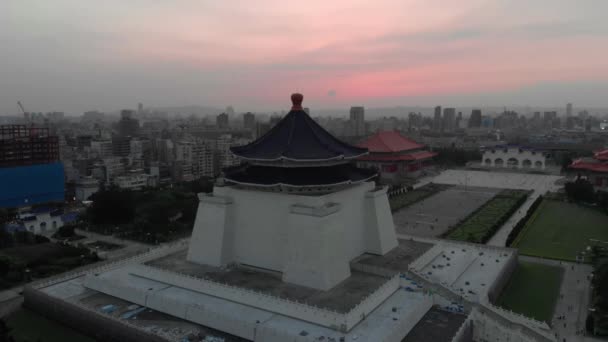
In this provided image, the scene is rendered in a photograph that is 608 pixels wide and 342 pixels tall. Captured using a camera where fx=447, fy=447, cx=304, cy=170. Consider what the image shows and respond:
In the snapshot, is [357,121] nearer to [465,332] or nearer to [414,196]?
Answer: [414,196]

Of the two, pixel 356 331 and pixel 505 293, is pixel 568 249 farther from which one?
pixel 356 331

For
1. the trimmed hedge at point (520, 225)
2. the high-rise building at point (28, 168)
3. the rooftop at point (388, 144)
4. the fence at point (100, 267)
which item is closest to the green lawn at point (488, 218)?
the trimmed hedge at point (520, 225)

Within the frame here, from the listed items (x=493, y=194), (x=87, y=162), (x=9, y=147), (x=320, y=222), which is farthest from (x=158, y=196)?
(x=493, y=194)

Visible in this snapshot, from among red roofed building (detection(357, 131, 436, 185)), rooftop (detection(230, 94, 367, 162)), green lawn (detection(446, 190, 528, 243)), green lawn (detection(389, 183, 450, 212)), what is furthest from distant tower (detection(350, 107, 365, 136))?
rooftop (detection(230, 94, 367, 162))

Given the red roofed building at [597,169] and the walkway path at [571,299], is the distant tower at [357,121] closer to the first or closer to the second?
the red roofed building at [597,169]

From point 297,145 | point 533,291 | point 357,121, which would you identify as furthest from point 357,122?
point 297,145

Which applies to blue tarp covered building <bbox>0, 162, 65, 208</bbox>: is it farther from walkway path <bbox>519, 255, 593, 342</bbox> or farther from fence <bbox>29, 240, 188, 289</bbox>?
walkway path <bbox>519, 255, 593, 342</bbox>
